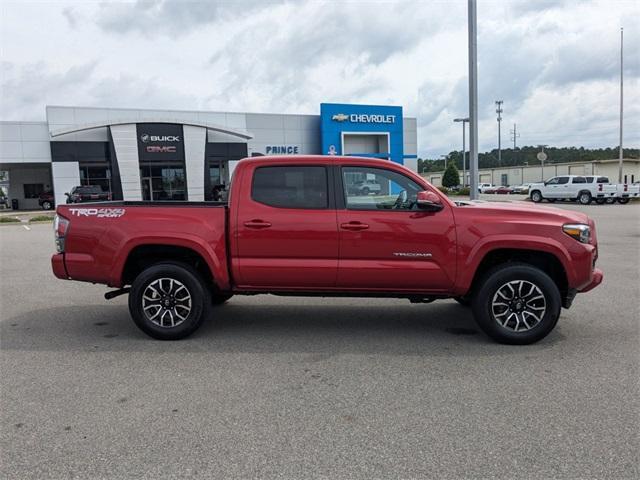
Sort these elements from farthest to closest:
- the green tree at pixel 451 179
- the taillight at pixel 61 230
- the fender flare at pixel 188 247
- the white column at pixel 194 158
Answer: the green tree at pixel 451 179
the white column at pixel 194 158
the taillight at pixel 61 230
the fender flare at pixel 188 247

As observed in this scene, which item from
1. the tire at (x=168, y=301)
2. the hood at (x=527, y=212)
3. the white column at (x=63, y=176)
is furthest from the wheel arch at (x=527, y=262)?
the white column at (x=63, y=176)

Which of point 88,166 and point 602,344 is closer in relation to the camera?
point 602,344

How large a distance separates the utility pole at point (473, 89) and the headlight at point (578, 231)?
7604 millimetres

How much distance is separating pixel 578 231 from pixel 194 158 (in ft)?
118

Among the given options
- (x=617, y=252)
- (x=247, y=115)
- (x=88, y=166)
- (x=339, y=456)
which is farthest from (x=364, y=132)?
(x=339, y=456)

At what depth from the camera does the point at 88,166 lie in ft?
130

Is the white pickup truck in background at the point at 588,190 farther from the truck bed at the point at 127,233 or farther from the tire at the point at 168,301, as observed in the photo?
the tire at the point at 168,301

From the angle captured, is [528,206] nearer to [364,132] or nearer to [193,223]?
[193,223]

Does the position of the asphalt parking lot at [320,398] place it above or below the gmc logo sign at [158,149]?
below

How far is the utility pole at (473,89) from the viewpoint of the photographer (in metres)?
13.1

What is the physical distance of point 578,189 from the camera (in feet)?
115

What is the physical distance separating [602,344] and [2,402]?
5.50 meters

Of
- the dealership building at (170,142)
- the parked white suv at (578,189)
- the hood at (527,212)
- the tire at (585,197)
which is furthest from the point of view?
the dealership building at (170,142)

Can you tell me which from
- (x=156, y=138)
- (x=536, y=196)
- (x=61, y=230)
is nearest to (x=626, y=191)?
(x=536, y=196)
